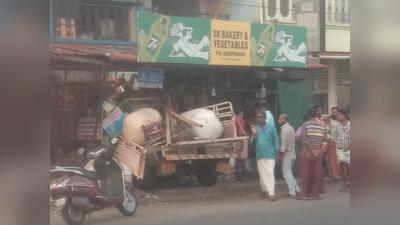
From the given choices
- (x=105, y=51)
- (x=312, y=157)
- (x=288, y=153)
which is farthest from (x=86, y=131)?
(x=312, y=157)

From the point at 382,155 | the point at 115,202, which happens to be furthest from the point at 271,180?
the point at 115,202

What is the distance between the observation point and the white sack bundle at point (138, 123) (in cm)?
246

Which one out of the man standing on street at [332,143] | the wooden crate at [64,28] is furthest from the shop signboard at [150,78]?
the man standing on street at [332,143]

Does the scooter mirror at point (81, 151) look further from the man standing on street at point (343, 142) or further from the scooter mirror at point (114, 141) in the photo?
the man standing on street at point (343, 142)

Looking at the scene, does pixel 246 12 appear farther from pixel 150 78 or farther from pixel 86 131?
pixel 86 131

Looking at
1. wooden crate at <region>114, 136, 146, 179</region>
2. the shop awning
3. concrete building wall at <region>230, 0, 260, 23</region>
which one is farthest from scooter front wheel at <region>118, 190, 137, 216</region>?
concrete building wall at <region>230, 0, 260, 23</region>

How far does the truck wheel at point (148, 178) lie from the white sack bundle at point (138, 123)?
0.41 ft

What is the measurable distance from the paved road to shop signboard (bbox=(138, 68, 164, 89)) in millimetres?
552

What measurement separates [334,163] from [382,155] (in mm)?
232

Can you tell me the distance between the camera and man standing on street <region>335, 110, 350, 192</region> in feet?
8.77

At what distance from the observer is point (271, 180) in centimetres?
266

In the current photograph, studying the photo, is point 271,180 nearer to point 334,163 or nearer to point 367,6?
point 334,163

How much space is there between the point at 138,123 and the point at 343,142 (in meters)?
1.01

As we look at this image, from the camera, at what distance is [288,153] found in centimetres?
271
